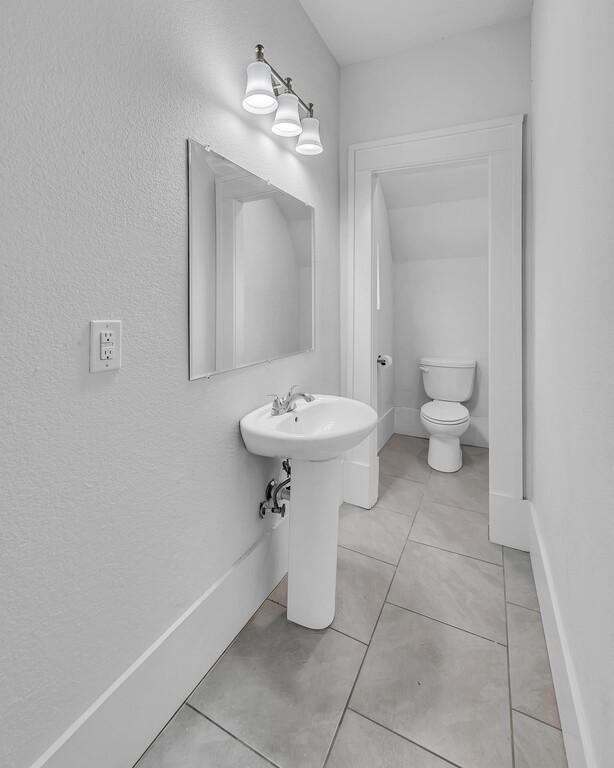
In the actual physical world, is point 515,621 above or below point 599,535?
below

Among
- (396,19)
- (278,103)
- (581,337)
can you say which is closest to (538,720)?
(581,337)

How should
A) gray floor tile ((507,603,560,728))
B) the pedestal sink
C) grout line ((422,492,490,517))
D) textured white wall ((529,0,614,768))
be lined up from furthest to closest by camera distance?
grout line ((422,492,490,517)) → the pedestal sink → gray floor tile ((507,603,560,728)) → textured white wall ((529,0,614,768))

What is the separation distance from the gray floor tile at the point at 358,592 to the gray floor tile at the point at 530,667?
0.47m

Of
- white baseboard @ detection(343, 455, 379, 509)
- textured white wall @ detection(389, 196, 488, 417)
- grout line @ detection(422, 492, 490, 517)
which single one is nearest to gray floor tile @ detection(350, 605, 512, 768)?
white baseboard @ detection(343, 455, 379, 509)

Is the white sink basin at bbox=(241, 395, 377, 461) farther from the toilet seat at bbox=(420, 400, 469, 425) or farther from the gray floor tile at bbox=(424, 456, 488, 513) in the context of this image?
the toilet seat at bbox=(420, 400, 469, 425)

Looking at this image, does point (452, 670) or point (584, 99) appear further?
point (452, 670)

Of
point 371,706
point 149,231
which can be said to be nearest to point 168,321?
point 149,231

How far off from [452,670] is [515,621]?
38 cm

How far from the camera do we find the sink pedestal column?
144cm

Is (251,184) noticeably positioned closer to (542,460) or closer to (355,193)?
(355,193)

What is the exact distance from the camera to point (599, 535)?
82cm

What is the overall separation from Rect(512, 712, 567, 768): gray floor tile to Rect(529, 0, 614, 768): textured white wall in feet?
0.85

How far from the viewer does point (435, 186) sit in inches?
116

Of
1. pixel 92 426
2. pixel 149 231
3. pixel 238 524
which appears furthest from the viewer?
pixel 238 524
